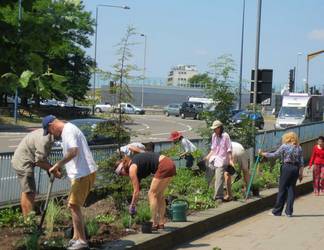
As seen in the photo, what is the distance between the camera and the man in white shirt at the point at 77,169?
6980 mm

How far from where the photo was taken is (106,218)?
370 inches

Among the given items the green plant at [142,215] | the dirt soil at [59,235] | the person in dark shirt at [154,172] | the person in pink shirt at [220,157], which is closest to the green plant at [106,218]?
the dirt soil at [59,235]

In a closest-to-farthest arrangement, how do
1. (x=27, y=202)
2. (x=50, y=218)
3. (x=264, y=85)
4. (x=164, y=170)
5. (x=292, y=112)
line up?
(x=50, y=218) < (x=164, y=170) < (x=27, y=202) < (x=264, y=85) < (x=292, y=112)

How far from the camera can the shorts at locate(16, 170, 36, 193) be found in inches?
370

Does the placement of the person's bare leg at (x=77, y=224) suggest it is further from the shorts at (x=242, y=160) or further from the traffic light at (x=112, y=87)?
the shorts at (x=242, y=160)

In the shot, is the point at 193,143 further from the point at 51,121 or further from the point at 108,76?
the point at 51,121

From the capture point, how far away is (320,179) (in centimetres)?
1653

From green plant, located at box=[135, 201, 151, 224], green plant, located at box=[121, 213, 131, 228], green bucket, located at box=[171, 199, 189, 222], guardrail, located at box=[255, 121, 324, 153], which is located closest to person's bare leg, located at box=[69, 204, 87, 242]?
green plant, located at box=[121, 213, 131, 228]

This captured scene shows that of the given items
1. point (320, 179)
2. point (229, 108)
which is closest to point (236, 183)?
point (229, 108)

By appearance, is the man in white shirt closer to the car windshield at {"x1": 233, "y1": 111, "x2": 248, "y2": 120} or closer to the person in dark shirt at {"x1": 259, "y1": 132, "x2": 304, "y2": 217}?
the person in dark shirt at {"x1": 259, "y1": 132, "x2": 304, "y2": 217}

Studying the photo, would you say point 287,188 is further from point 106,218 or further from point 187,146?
point 106,218

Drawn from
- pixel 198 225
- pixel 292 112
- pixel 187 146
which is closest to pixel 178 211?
pixel 198 225

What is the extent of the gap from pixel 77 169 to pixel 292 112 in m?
38.4

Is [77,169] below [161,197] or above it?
above
